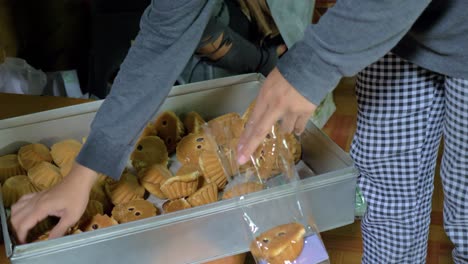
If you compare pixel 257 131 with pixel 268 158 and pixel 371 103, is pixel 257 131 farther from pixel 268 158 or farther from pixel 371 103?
pixel 371 103

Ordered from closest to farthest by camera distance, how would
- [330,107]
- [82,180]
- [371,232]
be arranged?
[82,180], [371,232], [330,107]

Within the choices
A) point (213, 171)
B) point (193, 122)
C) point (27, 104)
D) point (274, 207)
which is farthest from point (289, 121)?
point (27, 104)

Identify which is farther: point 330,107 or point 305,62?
point 330,107

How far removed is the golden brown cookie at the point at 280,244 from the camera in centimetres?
60

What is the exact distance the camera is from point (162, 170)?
2.56 ft

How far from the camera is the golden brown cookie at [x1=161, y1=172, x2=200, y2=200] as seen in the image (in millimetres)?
716

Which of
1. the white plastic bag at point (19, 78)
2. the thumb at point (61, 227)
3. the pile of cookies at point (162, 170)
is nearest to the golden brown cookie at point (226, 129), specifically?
the pile of cookies at point (162, 170)

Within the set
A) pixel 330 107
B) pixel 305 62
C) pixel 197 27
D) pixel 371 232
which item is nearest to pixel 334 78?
pixel 305 62

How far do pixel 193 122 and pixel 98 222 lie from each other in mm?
255

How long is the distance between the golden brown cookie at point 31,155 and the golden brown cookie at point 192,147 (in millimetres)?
195

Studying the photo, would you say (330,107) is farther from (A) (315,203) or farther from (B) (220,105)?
(A) (315,203)

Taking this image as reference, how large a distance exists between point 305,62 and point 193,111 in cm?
45

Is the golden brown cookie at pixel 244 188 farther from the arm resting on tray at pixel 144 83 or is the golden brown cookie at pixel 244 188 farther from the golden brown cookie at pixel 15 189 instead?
the golden brown cookie at pixel 15 189

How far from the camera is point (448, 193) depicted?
0.71 meters
